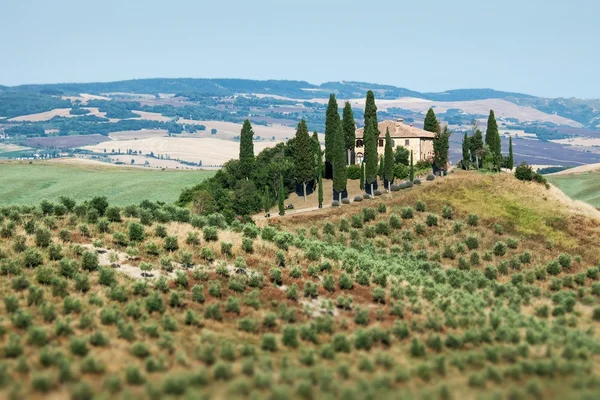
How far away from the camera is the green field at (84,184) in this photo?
122938mm

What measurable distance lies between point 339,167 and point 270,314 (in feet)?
189

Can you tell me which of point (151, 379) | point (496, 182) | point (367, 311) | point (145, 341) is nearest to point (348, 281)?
point (367, 311)

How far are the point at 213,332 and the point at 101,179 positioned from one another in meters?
112

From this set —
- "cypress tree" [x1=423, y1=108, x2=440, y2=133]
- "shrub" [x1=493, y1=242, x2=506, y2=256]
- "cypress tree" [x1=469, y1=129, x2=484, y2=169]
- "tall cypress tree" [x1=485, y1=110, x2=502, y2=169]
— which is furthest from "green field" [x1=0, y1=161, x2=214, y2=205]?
"shrub" [x1=493, y1=242, x2=506, y2=256]

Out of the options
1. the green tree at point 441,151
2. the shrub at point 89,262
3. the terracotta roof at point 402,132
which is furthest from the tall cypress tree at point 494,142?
the shrub at point 89,262

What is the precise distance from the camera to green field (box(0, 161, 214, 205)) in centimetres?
12294

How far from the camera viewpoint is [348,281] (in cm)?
4522

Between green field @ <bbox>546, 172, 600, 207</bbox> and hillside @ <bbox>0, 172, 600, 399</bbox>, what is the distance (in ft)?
199

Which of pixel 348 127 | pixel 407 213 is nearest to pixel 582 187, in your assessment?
pixel 348 127

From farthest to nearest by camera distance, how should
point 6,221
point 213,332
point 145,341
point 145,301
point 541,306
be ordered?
point 6,221
point 541,306
point 145,301
point 213,332
point 145,341

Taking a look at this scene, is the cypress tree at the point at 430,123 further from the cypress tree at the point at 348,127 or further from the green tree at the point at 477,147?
the cypress tree at the point at 348,127

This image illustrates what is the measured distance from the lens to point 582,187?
141 meters

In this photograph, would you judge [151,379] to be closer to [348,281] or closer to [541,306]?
[348,281]

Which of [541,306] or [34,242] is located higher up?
[34,242]
